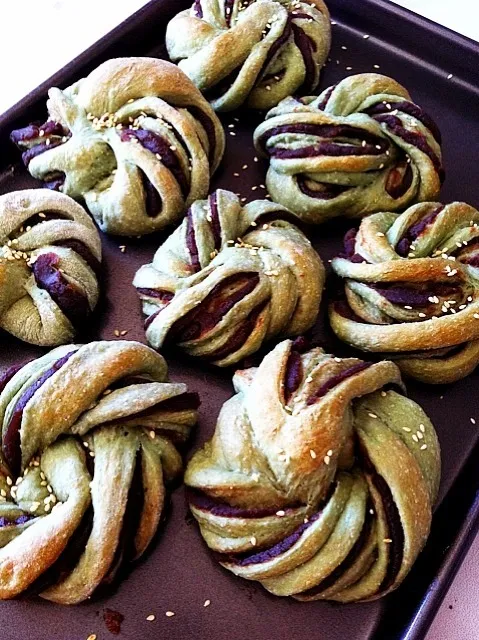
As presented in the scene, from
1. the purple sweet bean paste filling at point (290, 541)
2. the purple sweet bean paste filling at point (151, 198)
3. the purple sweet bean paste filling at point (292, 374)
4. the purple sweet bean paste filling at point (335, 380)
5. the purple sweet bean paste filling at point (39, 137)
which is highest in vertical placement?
the purple sweet bean paste filling at point (39, 137)

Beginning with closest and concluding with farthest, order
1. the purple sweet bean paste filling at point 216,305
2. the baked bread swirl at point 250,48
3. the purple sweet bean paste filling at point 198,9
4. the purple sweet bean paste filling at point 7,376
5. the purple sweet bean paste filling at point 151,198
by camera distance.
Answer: the purple sweet bean paste filling at point 7,376 → the purple sweet bean paste filling at point 216,305 → the purple sweet bean paste filling at point 151,198 → the baked bread swirl at point 250,48 → the purple sweet bean paste filling at point 198,9

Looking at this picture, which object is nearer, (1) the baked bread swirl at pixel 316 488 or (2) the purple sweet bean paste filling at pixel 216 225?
(1) the baked bread swirl at pixel 316 488

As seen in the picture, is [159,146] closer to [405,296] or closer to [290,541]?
[405,296]

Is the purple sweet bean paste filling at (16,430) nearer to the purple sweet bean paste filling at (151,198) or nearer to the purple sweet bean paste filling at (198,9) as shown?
the purple sweet bean paste filling at (151,198)

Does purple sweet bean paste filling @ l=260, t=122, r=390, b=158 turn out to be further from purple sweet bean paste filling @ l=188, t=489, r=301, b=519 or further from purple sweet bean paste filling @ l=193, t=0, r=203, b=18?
purple sweet bean paste filling @ l=188, t=489, r=301, b=519

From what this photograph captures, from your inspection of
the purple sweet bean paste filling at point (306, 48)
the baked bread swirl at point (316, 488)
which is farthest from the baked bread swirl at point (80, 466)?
the purple sweet bean paste filling at point (306, 48)

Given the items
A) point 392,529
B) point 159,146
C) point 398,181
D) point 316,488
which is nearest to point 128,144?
point 159,146

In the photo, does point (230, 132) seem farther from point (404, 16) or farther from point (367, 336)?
point (367, 336)
